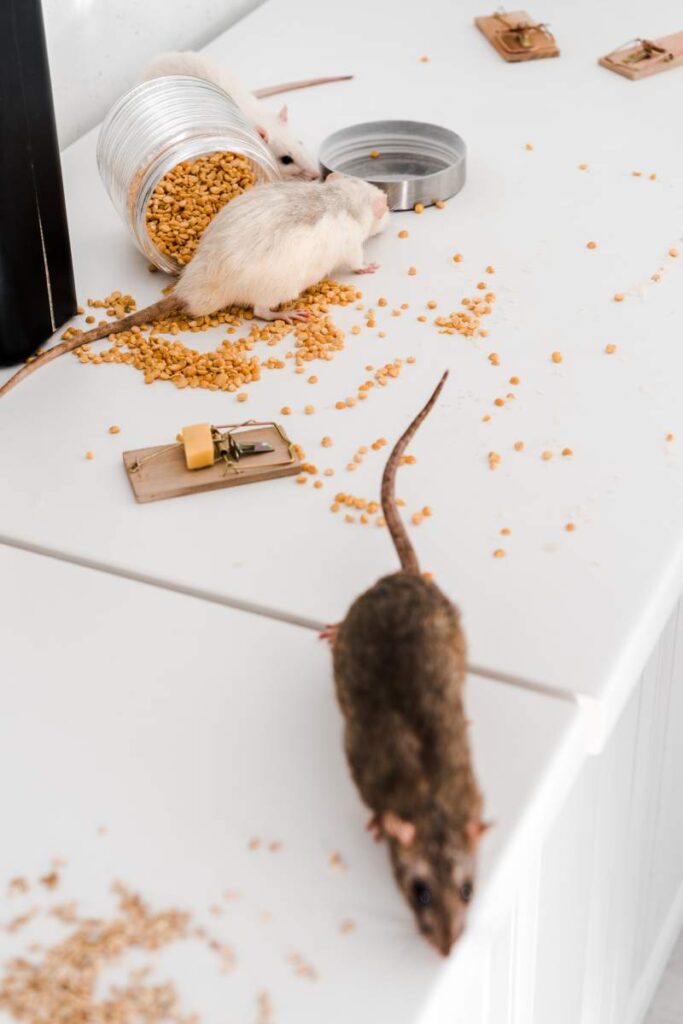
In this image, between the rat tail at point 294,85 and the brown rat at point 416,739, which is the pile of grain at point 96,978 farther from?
the rat tail at point 294,85

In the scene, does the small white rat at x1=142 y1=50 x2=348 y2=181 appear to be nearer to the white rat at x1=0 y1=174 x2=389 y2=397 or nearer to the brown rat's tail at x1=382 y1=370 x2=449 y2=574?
the white rat at x1=0 y1=174 x2=389 y2=397

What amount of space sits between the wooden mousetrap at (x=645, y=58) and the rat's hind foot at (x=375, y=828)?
1.43m

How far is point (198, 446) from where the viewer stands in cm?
116

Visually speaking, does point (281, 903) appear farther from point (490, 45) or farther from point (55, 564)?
point (490, 45)

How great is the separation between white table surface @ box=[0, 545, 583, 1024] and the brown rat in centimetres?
4

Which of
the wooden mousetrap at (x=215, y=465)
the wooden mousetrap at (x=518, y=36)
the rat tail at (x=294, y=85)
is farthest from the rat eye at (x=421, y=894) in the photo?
the wooden mousetrap at (x=518, y=36)

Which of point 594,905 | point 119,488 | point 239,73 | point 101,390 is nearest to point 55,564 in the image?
point 119,488

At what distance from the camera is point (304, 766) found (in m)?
0.90

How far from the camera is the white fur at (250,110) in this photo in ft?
5.36

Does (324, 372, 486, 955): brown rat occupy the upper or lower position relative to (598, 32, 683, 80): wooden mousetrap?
upper

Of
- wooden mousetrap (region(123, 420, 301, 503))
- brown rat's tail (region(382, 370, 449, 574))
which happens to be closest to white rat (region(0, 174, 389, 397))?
wooden mousetrap (region(123, 420, 301, 503))

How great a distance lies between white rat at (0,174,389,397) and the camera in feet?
4.49

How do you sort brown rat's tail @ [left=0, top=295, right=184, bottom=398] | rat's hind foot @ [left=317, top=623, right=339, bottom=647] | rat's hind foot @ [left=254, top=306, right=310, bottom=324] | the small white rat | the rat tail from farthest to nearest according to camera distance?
1. the rat tail
2. the small white rat
3. rat's hind foot @ [left=254, top=306, right=310, bottom=324]
4. brown rat's tail @ [left=0, top=295, right=184, bottom=398]
5. rat's hind foot @ [left=317, top=623, right=339, bottom=647]

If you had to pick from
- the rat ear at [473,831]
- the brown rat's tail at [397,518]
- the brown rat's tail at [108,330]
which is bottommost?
the brown rat's tail at [108,330]
